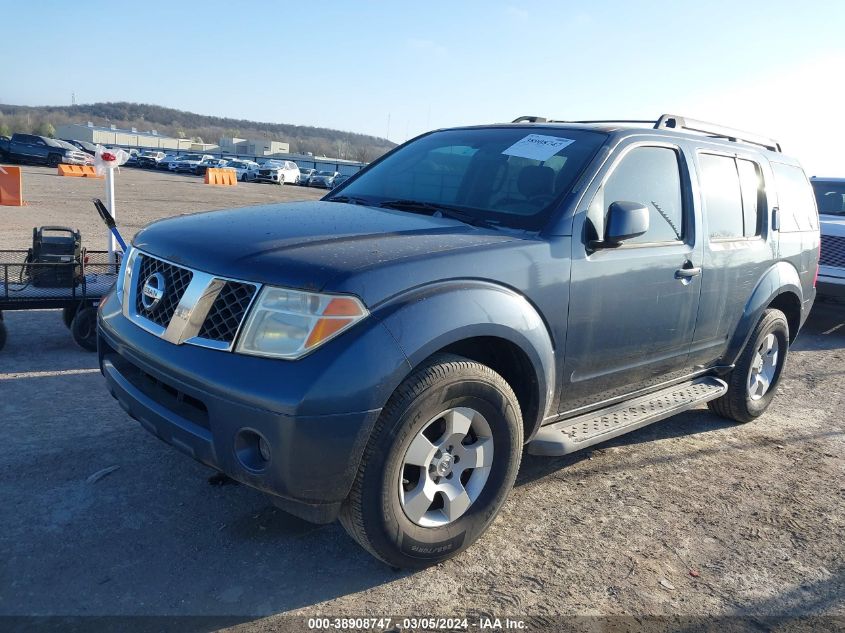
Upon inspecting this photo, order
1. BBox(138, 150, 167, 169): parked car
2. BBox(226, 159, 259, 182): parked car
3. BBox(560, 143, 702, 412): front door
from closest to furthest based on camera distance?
BBox(560, 143, 702, 412): front door, BBox(226, 159, 259, 182): parked car, BBox(138, 150, 167, 169): parked car

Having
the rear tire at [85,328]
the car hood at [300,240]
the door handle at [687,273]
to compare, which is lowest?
the rear tire at [85,328]

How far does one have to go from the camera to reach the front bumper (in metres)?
2.43

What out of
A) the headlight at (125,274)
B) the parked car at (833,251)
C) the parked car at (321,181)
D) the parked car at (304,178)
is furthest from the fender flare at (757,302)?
the parked car at (304,178)

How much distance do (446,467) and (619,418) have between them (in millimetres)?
1225

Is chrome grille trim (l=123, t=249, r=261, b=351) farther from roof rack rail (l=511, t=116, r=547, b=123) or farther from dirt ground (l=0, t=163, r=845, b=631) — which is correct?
roof rack rail (l=511, t=116, r=547, b=123)

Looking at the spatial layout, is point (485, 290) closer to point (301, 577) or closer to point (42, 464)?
point (301, 577)

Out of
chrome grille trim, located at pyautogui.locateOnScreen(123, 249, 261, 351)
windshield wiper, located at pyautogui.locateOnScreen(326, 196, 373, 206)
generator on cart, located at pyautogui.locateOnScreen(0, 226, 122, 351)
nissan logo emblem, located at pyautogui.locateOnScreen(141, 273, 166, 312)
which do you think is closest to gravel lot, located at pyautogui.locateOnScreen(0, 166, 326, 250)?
generator on cart, located at pyautogui.locateOnScreen(0, 226, 122, 351)

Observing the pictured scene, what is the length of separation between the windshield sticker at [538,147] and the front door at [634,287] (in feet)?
1.07

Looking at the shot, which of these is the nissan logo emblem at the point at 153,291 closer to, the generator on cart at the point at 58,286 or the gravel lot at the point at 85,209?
the generator on cart at the point at 58,286

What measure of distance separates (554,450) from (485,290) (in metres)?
0.91

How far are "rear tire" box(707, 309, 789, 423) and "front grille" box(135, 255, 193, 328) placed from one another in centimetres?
387

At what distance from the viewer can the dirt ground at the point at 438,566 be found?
2.75 m

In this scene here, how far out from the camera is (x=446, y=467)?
9.75 ft

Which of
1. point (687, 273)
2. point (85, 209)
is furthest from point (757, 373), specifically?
point (85, 209)
